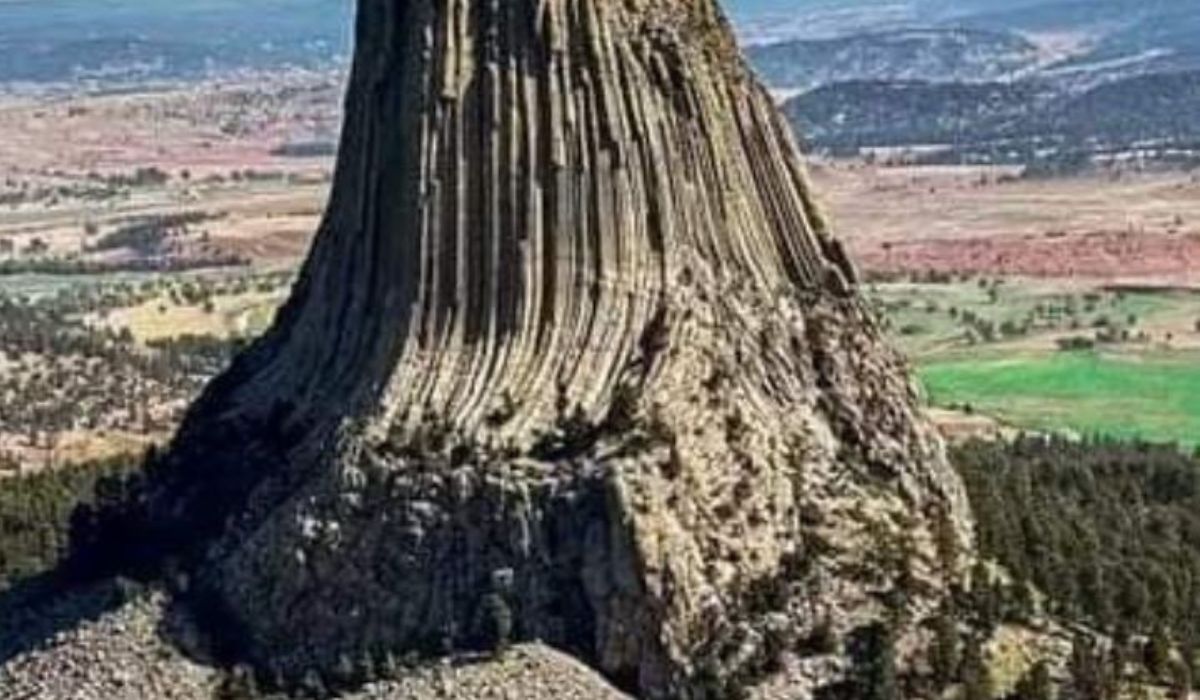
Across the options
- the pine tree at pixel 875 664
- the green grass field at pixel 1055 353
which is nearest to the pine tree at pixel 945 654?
the pine tree at pixel 875 664

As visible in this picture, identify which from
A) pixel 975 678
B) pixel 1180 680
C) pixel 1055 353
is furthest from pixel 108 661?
pixel 1055 353

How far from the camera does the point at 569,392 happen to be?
142ft

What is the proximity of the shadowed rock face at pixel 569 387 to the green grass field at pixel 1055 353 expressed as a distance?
36.4 m

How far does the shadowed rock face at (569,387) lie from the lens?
4191cm

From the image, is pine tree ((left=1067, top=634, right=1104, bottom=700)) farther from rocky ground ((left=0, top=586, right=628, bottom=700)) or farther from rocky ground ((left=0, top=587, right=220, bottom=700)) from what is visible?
rocky ground ((left=0, top=587, right=220, bottom=700))

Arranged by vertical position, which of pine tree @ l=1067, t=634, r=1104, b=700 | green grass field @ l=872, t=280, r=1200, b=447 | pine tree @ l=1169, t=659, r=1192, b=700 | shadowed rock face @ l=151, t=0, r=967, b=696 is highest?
shadowed rock face @ l=151, t=0, r=967, b=696

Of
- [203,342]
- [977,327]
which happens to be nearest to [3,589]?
[203,342]

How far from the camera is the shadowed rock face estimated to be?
41.9 metres

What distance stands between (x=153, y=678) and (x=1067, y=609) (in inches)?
591

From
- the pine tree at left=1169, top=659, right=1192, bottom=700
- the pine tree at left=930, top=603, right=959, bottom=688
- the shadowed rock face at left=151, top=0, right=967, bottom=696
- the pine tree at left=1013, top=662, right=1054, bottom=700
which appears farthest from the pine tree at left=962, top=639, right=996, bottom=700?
the pine tree at left=1169, top=659, right=1192, bottom=700

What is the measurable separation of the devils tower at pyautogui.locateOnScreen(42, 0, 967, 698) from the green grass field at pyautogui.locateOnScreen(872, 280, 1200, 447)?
1449 inches

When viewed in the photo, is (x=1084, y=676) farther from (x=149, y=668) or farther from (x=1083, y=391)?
(x=1083, y=391)

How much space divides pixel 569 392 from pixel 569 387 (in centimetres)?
8

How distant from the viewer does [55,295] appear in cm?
13362
